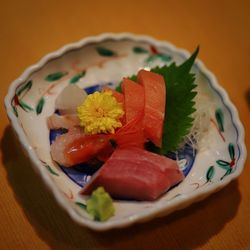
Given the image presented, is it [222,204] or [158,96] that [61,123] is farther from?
[222,204]

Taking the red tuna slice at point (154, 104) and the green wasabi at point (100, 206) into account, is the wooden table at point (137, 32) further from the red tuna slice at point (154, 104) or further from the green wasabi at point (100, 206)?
the red tuna slice at point (154, 104)

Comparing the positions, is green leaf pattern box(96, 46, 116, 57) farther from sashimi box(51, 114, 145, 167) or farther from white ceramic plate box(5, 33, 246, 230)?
sashimi box(51, 114, 145, 167)

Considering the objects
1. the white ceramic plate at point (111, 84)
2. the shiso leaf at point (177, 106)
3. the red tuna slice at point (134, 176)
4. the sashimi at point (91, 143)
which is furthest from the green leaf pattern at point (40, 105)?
the red tuna slice at point (134, 176)

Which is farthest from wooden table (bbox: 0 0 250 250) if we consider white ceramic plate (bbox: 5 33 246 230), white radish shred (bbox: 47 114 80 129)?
white radish shred (bbox: 47 114 80 129)

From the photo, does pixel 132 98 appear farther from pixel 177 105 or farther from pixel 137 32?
pixel 137 32

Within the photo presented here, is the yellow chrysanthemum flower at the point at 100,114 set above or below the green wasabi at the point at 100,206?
above
